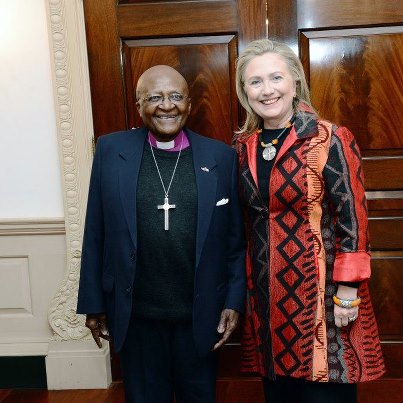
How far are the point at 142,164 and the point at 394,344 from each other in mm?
1563

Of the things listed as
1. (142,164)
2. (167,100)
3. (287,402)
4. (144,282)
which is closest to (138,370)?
(144,282)

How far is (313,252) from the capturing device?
172 cm

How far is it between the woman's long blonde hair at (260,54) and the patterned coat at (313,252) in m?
0.10

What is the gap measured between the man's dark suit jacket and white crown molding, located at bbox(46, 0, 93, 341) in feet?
2.54

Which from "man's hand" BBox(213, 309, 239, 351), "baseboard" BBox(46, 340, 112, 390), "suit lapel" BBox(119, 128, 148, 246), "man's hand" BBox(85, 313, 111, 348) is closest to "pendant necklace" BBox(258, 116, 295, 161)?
"suit lapel" BBox(119, 128, 148, 246)

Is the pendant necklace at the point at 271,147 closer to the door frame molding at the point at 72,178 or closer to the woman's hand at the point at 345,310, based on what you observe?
the woman's hand at the point at 345,310

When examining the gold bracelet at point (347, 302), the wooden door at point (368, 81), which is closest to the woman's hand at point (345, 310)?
the gold bracelet at point (347, 302)

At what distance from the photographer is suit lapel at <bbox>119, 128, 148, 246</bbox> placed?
5.65ft

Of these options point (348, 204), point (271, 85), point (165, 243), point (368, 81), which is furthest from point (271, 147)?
point (368, 81)

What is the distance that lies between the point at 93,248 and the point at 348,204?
0.79 metres

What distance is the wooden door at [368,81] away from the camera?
2.42 metres

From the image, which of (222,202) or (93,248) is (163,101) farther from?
(93,248)

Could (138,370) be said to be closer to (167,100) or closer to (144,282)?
(144,282)

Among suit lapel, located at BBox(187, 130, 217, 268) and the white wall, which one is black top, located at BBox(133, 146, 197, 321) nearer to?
suit lapel, located at BBox(187, 130, 217, 268)
